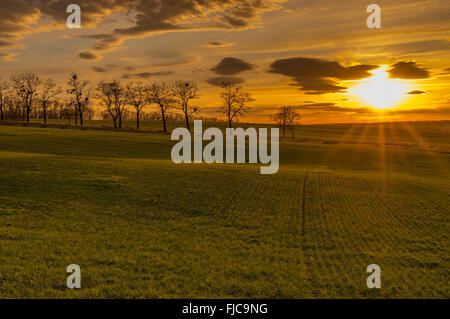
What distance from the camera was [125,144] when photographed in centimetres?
5634

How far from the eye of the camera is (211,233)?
16.7 metres

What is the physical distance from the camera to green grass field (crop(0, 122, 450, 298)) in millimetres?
11242

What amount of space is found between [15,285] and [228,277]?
705 cm

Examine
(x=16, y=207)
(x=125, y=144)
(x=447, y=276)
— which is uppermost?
(x=125, y=144)

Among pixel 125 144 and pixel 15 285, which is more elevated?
pixel 125 144

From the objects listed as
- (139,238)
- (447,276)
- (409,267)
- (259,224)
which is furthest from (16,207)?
(447,276)

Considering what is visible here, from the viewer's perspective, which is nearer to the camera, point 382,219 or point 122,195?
point 382,219

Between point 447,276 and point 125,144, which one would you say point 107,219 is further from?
point 125,144

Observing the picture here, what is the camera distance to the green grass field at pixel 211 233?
11242 mm

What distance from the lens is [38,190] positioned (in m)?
22.4

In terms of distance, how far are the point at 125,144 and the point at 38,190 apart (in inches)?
1362
